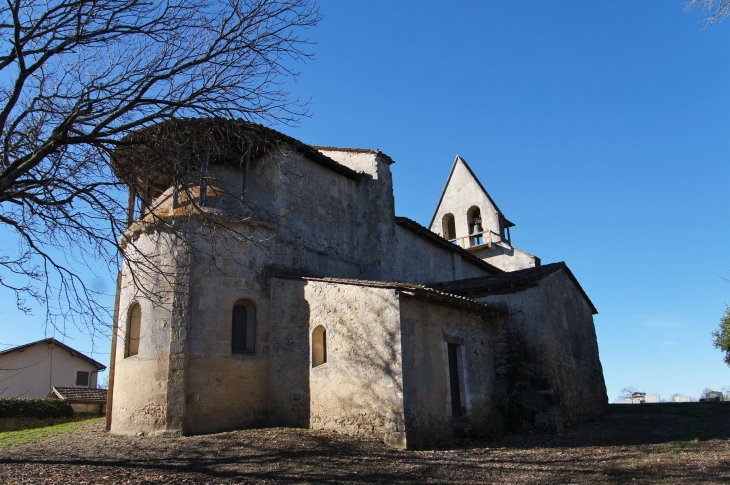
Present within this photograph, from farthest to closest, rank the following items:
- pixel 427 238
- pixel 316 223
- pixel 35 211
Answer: pixel 427 238, pixel 316 223, pixel 35 211

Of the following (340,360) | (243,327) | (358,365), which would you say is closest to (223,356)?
(243,327)

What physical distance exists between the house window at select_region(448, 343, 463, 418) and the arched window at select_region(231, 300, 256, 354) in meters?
4.85

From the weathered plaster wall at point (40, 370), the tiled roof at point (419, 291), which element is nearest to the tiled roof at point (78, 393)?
the weathered plaster wall at point (40, 370)

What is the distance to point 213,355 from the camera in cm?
1282

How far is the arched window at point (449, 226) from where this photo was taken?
2833 centimetres

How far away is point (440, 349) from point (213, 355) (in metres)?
5.24

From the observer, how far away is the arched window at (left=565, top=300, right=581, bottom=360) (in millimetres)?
18156

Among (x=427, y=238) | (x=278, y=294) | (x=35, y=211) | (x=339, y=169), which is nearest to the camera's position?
(x=35, y=211)

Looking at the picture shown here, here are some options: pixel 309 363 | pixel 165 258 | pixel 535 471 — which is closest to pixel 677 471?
pixel 535 471

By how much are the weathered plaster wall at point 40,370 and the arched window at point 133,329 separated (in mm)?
19205

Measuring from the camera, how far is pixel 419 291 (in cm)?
1173

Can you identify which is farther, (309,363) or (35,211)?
(309,363)

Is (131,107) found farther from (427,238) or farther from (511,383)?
(427,238)

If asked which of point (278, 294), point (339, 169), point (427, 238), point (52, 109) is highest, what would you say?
point (339, 169)
